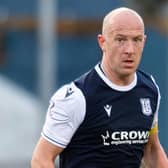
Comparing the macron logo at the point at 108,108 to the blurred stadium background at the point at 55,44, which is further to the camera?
the blurred stadium background at the point at 55,44

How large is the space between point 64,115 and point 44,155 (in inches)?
12.1

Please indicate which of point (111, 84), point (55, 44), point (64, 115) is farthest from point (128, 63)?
point (55, 44)

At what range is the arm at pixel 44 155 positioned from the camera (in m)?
8.68

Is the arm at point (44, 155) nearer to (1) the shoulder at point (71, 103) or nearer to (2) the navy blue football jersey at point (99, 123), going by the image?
(2) the navy blue football jersey at point (99, 123)

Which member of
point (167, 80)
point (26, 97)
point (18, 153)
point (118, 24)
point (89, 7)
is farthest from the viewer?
point (89, 7)

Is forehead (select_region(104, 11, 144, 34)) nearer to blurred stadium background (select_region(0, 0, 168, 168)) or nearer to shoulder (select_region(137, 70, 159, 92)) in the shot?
shoulder (select_region(137, 70, 159, 92))

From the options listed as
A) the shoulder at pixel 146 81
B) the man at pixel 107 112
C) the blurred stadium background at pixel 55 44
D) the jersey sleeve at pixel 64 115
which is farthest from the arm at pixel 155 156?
the blurred stadium background at pixel 55 44

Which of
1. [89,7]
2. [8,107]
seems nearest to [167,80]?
[89,7]

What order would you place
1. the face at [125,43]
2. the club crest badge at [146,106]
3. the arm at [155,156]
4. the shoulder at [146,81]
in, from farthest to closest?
the arm at [155,156], the shoulder at [146,81], the club crest badge at [146,106], the face at [125,43]

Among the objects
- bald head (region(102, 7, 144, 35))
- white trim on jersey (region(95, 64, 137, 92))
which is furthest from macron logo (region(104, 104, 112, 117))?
bald head (region(102, 7, 144, 35))

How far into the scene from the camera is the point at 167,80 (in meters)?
28.0

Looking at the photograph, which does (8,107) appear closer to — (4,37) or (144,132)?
(4,37)

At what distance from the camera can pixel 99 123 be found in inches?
344

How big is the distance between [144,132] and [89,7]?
21.4 m
